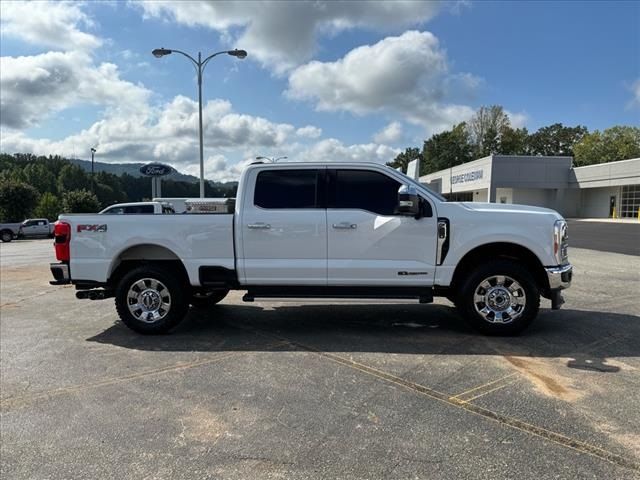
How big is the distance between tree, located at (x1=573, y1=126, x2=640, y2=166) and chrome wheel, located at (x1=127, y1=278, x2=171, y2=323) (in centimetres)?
8652

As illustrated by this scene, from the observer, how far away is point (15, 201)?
53375mm

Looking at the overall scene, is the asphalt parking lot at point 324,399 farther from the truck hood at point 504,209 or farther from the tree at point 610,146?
the tree at point 610,146

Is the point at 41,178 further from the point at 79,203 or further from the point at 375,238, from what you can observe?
the point at 375,238

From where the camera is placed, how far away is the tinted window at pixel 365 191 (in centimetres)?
598

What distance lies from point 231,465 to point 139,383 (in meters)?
1.87

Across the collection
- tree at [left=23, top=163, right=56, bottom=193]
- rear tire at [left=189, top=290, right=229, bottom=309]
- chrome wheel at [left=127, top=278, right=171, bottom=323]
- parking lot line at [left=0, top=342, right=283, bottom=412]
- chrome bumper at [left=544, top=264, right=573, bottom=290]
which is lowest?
parking lot line at [left=0, top=342, right=283, bottom=412]

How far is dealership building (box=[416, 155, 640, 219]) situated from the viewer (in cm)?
4794

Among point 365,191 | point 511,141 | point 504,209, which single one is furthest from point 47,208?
point 511,141

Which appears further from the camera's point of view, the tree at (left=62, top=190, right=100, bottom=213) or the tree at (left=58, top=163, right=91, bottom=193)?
the tree at (left=58, top=163, right=91, bottom=193)

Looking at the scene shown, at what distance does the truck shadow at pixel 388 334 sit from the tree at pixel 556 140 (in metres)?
100

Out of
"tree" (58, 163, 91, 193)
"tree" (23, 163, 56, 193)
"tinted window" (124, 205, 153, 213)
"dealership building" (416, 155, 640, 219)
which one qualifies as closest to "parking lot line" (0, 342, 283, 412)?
"tinted window" (124, 205, 153, 213)

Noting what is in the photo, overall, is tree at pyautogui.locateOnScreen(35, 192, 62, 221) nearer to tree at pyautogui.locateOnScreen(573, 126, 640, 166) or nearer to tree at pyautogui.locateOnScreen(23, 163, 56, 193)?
tree at pyautogui.locateOnScreen(23, 163, 56, 193)

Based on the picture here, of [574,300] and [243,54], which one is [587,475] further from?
[243,54]

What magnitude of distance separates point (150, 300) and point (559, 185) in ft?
178
